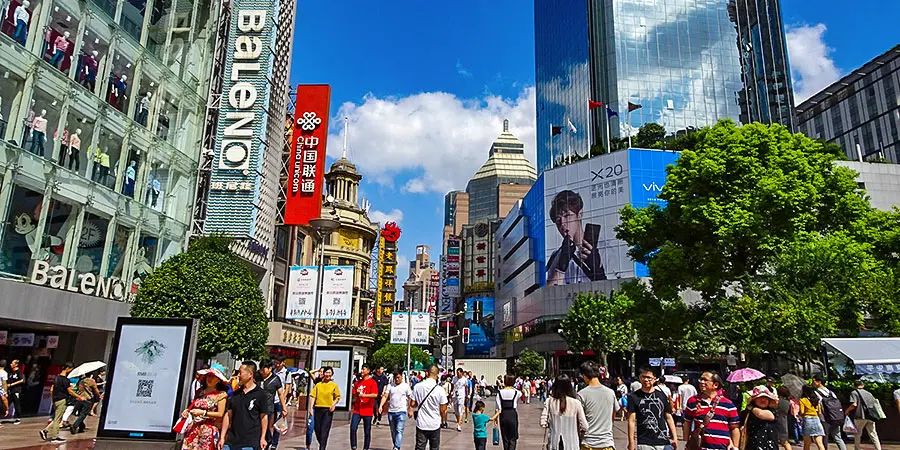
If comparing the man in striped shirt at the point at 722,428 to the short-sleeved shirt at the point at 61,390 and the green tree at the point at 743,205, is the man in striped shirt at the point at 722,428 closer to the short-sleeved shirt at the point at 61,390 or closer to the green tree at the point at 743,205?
the short-sleeved shirt at the point at 61,390

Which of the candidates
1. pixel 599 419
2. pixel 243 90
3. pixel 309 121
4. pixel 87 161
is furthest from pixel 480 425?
pixel 309 121

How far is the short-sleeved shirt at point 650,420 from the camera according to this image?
24.6 feet

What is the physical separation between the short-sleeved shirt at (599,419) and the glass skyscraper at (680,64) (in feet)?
218

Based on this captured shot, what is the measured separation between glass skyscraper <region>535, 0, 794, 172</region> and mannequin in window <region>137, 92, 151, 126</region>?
54.5 meters

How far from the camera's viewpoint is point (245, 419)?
716 centimetres

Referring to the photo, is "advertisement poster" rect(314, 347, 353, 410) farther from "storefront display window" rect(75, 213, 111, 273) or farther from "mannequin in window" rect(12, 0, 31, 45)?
"mannequin in window" rect(12, 0, 31, 45)

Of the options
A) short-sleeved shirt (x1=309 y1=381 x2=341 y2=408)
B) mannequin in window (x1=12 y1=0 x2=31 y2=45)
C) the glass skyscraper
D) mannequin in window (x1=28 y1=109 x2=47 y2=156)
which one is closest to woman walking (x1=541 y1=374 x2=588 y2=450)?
short-sleeved shirt (x1=309 y1=381 x2=341 y2=408)

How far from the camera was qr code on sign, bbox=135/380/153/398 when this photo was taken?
35.4ft

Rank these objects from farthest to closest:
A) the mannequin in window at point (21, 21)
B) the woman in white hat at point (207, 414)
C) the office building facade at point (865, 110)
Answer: the office building facade at point (865, 110)
the mannequin in window at point (21, 21)
the woman in white hat at point (207, 414)

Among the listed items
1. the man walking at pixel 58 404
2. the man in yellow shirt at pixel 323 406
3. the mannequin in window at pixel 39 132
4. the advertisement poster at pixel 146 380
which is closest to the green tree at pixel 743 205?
the man in yellow shirt at pixel 323 406

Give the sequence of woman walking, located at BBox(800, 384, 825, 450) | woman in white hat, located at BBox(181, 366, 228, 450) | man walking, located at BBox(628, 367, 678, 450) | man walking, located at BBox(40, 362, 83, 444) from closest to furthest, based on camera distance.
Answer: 1. woman in white hat, located at BBox(181, 366, 228, 450)
2. man walking, located at BBox(628, 367, 678, 450)
3. woman walking, located at BBox(800, 384, 825, 450)
4. man walking, located at BBox(40, 362, 83, 444)

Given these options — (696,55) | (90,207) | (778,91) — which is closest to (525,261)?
(696,55)

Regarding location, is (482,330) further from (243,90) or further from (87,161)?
(87,161)

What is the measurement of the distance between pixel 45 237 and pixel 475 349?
104 metres
